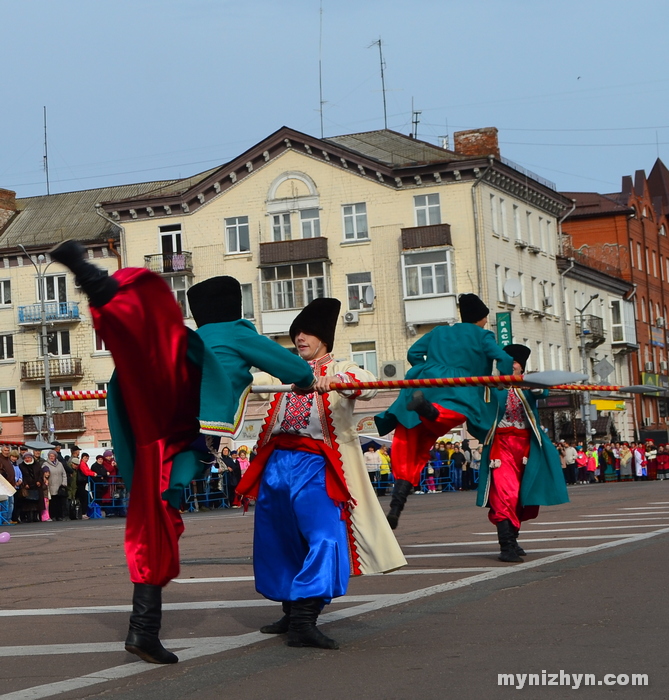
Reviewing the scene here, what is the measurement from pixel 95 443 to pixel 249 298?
34.0 feet

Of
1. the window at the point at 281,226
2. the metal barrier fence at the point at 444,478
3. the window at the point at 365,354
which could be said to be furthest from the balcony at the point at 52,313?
the metal barrier fence at the point at 444,478

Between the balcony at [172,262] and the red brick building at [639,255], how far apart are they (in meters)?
22.9

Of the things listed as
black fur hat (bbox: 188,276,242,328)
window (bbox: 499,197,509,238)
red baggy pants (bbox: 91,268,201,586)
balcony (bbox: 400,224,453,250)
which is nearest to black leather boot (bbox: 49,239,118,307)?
red baggy pants (bbox: 91,268,201,586)

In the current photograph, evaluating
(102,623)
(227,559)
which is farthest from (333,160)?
(102,623)

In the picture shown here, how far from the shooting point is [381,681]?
5809 millimetres

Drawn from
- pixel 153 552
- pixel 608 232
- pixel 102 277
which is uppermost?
pixel 608 232

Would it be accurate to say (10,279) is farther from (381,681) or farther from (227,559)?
(381,681)

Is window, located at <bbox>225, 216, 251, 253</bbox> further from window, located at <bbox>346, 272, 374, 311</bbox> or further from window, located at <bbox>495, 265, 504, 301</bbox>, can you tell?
window, located at <bbox>495, 265, 504, 301</bbox>

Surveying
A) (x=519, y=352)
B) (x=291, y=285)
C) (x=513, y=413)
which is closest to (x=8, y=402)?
(x=291, y=285)

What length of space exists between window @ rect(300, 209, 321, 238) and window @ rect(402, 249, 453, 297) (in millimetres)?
4454

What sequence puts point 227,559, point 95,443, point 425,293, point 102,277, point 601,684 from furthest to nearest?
point 95,443
point 425,293
point 227,559
point 102,277
point 601,684

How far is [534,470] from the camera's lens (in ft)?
39.5

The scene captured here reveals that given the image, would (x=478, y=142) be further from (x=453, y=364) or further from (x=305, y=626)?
(x=305, y=626)

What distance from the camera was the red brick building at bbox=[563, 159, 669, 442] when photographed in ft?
254
